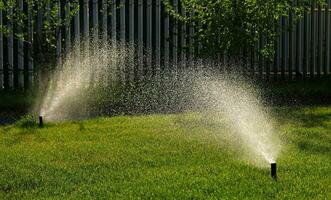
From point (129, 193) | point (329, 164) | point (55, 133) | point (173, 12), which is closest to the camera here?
point (129, 193)

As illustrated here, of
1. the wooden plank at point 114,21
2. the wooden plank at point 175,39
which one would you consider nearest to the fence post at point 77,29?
the wooden plank at point 114,21

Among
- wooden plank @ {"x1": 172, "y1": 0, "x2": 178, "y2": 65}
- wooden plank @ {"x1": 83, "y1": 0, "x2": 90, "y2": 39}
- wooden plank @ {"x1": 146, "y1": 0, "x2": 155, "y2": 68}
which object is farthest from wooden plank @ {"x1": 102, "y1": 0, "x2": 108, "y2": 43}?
wooden plank @ {"x1": 172, "y1": 0, "x2": 178, "y2": 65}

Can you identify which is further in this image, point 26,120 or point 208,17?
point 208,17

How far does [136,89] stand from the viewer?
38.7ft

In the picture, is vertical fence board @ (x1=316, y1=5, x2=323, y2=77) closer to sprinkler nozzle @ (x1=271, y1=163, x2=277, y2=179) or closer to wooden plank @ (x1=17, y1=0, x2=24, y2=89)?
wooden plank @ (x1=17, y1=0, x2=24, y2=89)

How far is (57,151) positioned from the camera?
660cm

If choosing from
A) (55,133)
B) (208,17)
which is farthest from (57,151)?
(208,17)

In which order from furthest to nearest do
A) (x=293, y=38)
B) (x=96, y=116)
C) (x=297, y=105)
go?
(x=293, y=38) → (x=297, y=105) → (x=96, y=116)

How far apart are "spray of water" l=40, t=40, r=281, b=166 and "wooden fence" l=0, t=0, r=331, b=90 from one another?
0.24 metres

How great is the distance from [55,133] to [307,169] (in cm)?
311

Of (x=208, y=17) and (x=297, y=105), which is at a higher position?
(x=208, y=17)

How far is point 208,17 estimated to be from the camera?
1071 centimetres

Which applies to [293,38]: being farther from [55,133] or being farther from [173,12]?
[55,133]

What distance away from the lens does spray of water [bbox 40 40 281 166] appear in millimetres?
9746
